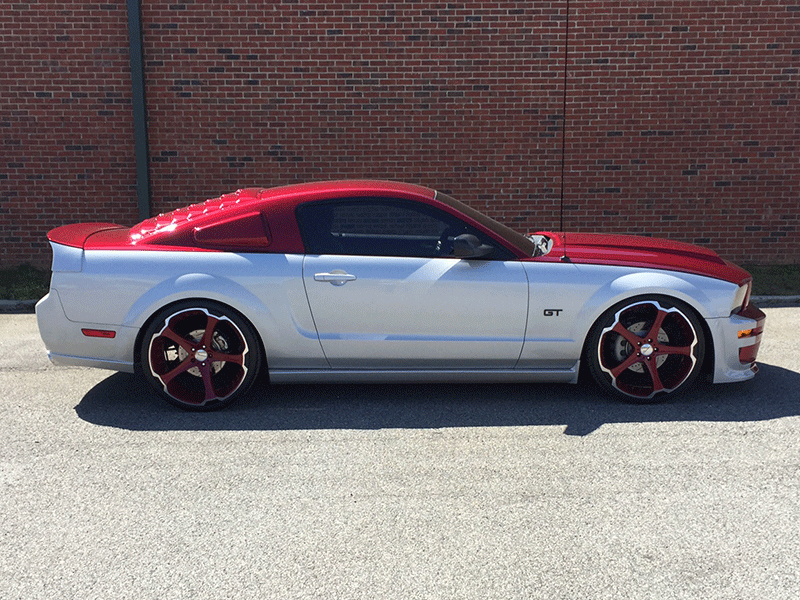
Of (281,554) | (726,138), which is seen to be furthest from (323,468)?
(726,138)

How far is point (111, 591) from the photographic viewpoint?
10.1 feet

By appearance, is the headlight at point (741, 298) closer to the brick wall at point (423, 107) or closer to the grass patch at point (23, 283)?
the brick wall at point (423, 107)

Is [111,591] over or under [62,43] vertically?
under

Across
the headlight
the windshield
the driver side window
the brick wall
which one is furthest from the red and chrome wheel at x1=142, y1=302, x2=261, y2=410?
the brick wall

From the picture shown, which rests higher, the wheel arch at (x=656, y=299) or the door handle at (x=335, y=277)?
the door handle at (x=335, y=277)

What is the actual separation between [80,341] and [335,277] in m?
1.65

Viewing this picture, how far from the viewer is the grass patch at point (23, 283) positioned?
867 centimetres

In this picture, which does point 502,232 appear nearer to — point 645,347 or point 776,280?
point 645,347

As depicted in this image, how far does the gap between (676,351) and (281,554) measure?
2973 millimetres

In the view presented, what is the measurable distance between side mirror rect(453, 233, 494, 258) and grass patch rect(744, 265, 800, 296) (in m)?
4.87

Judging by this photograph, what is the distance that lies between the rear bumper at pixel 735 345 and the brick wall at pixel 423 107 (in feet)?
15.3

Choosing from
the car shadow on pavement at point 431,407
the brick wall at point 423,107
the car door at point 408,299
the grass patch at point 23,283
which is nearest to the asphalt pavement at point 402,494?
the car shadow on pavement at point 431,407

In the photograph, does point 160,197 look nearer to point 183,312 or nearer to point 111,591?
point 183,312

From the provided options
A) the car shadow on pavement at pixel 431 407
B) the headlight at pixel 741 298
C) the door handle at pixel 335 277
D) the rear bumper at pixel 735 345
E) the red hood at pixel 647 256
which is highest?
the red hood at pixel 647 256
